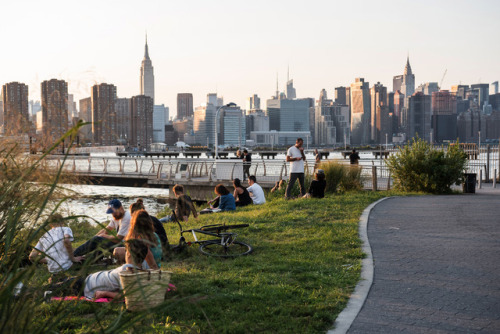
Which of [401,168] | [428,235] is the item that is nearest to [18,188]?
[428,235]

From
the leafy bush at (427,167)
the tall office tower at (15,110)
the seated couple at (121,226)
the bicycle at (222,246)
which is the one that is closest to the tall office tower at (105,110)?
the tall office tower at (15,110)

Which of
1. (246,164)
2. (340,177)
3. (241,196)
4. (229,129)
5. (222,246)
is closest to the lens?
(222,246)

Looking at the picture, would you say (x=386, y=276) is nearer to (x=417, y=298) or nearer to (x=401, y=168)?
(x=417, y=298)

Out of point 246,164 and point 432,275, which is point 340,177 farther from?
point 432,275

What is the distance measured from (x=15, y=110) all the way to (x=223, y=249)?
400cm

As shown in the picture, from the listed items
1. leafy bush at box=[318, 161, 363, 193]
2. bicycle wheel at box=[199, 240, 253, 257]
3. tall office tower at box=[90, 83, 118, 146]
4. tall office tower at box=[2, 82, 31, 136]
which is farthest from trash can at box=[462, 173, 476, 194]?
tall office tower at box=[90, 83, 118, 146]

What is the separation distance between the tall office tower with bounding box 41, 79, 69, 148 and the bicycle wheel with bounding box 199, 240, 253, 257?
136 inches

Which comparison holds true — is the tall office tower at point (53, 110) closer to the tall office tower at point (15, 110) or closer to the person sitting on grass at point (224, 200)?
the tall office tower at point (15, 110)

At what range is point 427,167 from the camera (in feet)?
A: 62.7

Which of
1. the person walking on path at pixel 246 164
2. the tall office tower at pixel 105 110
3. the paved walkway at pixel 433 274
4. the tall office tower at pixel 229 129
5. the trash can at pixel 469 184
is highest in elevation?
the tall office tower at pixel 229 129

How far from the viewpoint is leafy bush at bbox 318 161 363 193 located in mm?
18672

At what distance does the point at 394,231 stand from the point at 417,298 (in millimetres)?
4622

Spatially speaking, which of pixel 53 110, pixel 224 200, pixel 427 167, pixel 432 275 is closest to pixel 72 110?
pixel 53 110

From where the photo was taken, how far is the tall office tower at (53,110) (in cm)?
475
